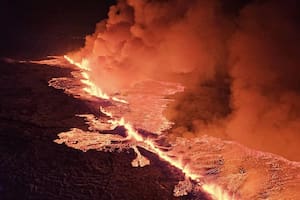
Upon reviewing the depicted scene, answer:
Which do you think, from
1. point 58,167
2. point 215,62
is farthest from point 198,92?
point 58,167

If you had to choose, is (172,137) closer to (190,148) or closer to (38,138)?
(190,148)

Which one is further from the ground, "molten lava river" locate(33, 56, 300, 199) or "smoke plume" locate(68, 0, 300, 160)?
"smoke plume" locate(68, 0, 300, 160)

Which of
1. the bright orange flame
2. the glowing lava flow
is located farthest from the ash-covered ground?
the bright orange flame

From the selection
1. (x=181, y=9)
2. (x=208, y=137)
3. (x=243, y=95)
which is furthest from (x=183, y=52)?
(x=208, y=137)

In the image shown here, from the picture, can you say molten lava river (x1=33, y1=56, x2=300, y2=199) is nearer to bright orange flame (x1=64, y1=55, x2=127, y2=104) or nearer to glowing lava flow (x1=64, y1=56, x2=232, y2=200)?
glowing lava flow (x1=64, y1=56, x2=232, y2=200)

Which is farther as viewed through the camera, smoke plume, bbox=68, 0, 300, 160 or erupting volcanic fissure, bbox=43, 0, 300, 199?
smoke plume, bbox=68, 0, 300, 160

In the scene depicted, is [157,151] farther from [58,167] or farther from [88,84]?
[88,84]
